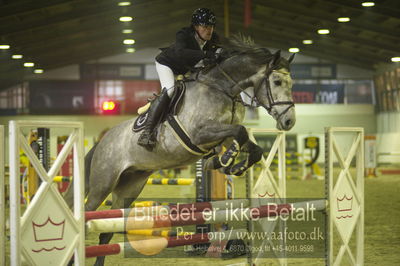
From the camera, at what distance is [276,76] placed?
398cm

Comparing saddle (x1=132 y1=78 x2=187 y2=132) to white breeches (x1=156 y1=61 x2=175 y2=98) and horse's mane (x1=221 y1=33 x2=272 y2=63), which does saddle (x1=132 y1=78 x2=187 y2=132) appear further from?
horse's mane (x1=221 y1=33 x2=272 y2=63)

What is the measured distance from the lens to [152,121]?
Result: 4262 mm

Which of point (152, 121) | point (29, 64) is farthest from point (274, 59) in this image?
point (29, 64)

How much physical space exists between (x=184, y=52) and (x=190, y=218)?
4.04ft

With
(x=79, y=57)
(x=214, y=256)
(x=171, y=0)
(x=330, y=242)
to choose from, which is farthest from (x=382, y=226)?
(x=79, y=57)

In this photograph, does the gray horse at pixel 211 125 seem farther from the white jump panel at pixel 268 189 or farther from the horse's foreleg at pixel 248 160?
the white jump panel at pixel 268 189

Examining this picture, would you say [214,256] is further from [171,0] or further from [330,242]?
[171,0]

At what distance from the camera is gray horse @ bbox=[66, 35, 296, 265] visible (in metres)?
3.93

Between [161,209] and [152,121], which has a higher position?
[152,121]

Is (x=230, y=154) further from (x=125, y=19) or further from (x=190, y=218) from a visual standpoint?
(x=125, y=19)

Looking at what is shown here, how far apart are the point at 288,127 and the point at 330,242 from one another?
0.93 m

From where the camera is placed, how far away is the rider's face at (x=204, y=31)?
13.9 feet

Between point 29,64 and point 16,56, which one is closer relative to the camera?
point 16,56

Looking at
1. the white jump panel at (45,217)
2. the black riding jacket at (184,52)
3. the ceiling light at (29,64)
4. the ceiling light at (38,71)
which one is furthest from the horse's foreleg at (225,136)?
the ceiling light at (38,71)
